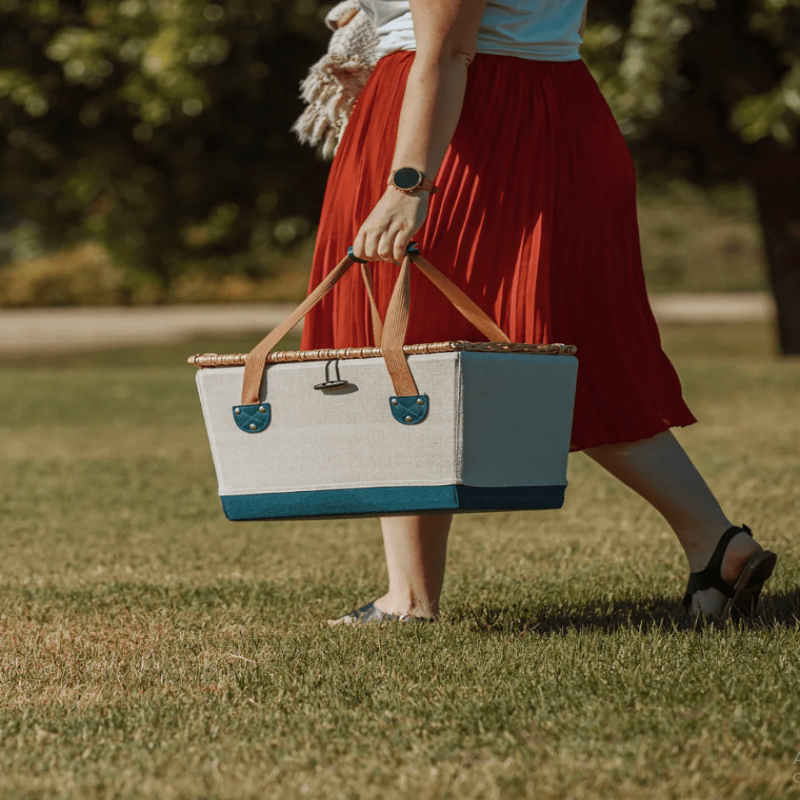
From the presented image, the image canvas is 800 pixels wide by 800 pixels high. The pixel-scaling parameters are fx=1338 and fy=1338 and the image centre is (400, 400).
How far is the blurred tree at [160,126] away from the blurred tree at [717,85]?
9.06ft

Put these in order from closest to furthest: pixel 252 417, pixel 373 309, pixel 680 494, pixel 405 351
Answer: pixel 405 351 < pixel 252 417 < pixel 373 309 < pixel 680 494

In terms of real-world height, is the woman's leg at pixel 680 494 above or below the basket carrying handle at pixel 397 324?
below

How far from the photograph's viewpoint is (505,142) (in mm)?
2939

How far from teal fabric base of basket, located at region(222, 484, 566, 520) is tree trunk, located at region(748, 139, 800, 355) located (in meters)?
12.3

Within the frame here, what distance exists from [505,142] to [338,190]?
1.38 feet

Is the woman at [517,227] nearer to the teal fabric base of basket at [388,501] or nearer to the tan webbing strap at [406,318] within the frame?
the tan webbing strap at [406,318]

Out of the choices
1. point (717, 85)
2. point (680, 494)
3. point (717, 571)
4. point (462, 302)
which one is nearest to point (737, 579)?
point (717, 571)

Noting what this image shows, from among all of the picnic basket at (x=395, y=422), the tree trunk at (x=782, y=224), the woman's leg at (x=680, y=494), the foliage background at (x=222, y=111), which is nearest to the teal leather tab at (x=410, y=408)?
the picnic basket at (x=395, y=422)

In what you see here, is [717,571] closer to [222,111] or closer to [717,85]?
[717,85]

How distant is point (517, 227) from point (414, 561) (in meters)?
0.84

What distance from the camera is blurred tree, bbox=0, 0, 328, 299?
38.3 feet

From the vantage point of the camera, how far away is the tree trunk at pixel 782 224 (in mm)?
14312

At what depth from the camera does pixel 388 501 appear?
8.55 feet

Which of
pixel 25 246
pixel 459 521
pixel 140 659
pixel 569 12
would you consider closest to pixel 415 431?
pixel 140 659
